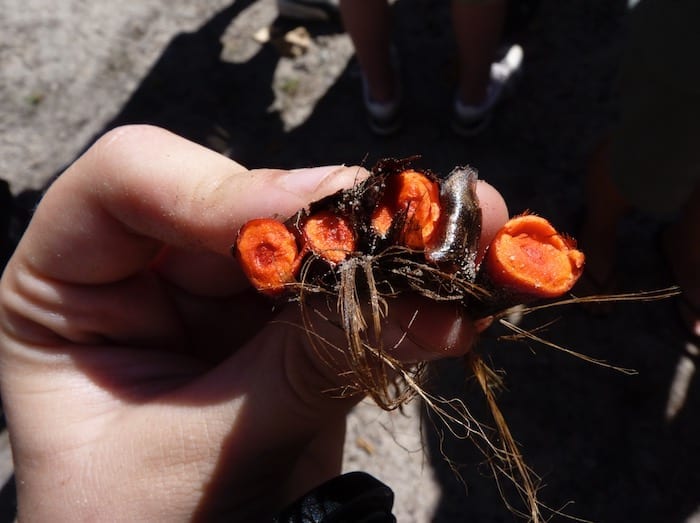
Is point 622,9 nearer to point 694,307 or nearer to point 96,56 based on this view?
point 694,307

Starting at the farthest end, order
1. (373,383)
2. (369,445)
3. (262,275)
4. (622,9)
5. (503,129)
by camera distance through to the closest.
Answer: (622,9), (503,129), (369,445), (373,383), (262,275)

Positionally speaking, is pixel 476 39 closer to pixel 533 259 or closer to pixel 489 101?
pixel 489 101

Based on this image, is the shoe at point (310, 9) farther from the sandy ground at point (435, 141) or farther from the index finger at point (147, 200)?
the index finger at point (147, 200)

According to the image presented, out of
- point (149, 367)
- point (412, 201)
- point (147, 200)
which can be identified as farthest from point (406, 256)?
point (149, 367)

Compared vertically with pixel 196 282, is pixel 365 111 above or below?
below

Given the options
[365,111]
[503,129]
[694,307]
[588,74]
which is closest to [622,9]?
[588,74]

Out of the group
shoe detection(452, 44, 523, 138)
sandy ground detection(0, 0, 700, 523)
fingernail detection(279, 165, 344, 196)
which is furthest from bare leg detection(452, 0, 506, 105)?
fingernail detection(279, 165, 344, 196)
